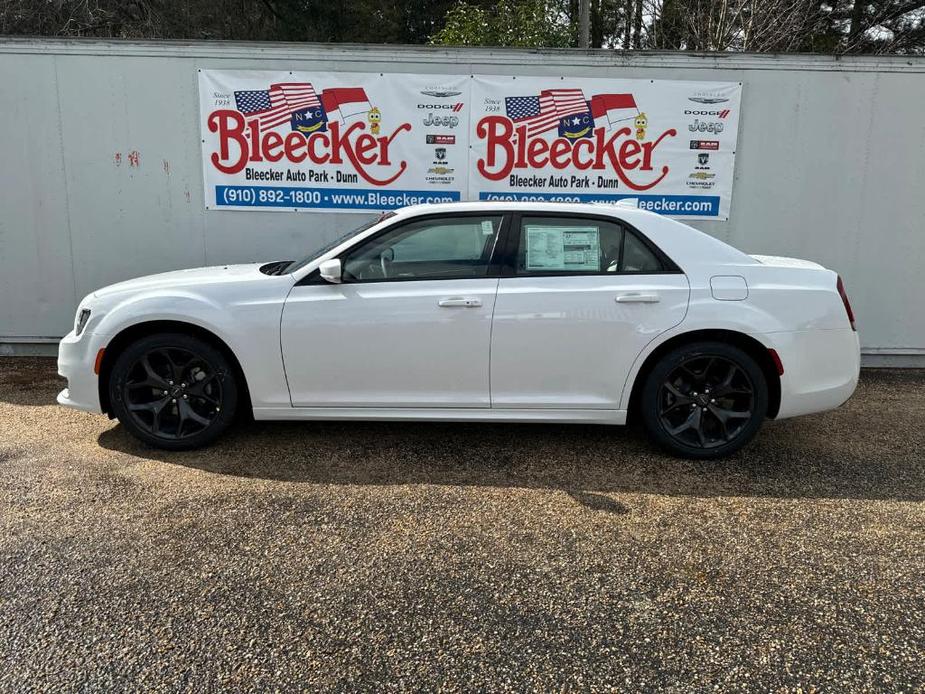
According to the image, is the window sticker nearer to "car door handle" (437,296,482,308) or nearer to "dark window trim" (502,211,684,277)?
"dark window trim" (502,211,684,277)

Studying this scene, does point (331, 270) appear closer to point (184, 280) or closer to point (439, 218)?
point (439, 218)

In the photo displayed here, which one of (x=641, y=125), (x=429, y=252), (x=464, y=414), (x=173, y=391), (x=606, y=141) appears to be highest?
(x=641, y=125)

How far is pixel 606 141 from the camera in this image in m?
6.14

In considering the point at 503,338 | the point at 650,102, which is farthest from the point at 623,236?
the point at 650,102

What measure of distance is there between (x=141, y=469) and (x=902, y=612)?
386 cm

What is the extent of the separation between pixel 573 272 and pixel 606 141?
264 cm

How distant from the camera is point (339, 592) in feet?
8.83

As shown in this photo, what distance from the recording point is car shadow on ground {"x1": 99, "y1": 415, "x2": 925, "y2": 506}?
12.3ft

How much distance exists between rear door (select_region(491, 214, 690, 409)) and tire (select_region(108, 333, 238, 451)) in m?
1.70

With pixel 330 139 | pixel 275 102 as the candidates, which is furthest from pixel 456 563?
pixel 275 102

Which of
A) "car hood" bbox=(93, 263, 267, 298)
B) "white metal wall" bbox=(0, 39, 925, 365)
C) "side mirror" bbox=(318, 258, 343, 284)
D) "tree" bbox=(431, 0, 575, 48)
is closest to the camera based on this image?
"side mirror" bbox=(318, 258, 343, 284)

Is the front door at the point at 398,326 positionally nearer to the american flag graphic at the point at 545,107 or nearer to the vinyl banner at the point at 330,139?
the vinyl banner at the point at 330,139

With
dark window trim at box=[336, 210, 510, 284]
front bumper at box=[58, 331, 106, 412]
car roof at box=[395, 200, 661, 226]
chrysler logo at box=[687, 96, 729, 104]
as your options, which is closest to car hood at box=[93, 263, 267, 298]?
front bumper at box=[58, 331, 106, 412]

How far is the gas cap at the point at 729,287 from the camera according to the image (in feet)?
12.9
